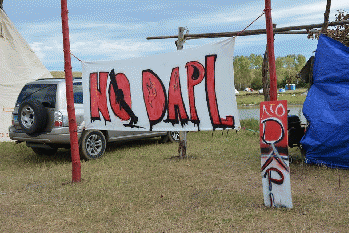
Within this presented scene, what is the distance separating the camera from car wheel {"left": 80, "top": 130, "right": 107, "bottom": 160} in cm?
838

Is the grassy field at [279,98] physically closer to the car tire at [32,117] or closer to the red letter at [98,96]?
the red letter at [98,96]

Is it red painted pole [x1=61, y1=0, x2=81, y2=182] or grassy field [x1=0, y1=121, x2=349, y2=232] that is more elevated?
red painted pole [x1=61, y1=0, x2=81, y2=182]

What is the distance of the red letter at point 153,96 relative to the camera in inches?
259

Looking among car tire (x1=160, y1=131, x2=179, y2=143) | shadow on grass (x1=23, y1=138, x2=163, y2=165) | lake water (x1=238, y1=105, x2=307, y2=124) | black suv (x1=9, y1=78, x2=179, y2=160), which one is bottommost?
shadow on grass (x1=23, y1=138, x2=163, y2=165)

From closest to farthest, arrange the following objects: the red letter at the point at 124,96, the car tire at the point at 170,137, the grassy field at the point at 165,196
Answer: the grassy field at the point at 165,196 < the red letter at the point at 124,96 < the car tire at the point at 170,137

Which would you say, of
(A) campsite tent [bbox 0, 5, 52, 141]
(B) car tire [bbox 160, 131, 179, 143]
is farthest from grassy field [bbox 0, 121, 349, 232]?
(A) campsite tent [bbox 0, 5, 52, 141]

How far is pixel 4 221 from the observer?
4.61 metres

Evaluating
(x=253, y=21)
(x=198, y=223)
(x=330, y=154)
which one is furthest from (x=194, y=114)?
(x=330, y=154)

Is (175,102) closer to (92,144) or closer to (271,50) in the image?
(271,50)

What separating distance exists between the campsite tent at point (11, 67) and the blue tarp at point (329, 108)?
1027 centimetres

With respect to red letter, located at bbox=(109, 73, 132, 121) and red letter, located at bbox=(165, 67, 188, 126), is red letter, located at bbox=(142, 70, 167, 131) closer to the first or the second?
red letter, located at bbox=(165, 67, 188, 126)

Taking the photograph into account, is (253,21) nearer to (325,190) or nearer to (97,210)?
(325,190)

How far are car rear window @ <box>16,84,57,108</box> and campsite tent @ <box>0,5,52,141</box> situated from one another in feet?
14.5

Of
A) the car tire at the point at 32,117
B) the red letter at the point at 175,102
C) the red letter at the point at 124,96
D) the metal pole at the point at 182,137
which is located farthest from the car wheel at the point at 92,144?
the red letter at the point at 175,102
